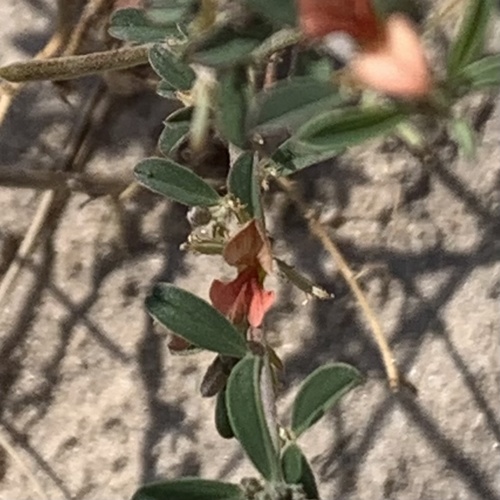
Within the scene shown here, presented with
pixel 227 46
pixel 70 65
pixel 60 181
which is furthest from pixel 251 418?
pixel 60 181

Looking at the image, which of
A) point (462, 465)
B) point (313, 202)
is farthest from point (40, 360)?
point (462, 465)

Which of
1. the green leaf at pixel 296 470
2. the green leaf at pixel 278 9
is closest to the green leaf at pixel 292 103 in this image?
the green leaf at pixel 278 9

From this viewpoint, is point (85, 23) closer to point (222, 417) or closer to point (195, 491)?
point (222, 417)

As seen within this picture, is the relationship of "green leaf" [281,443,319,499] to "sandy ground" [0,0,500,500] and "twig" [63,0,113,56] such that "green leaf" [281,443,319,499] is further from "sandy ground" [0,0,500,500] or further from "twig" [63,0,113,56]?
"twig" [63,0,113,56]

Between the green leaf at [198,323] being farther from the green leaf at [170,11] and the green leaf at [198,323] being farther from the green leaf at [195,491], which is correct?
the green leaf at [170,11]

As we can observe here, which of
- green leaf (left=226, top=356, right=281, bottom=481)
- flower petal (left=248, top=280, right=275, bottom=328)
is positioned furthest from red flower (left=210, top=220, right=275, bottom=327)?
green leaf (left=226, top=356, right=281, bottom=481)

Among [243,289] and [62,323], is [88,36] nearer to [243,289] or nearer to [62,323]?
[62,323]
